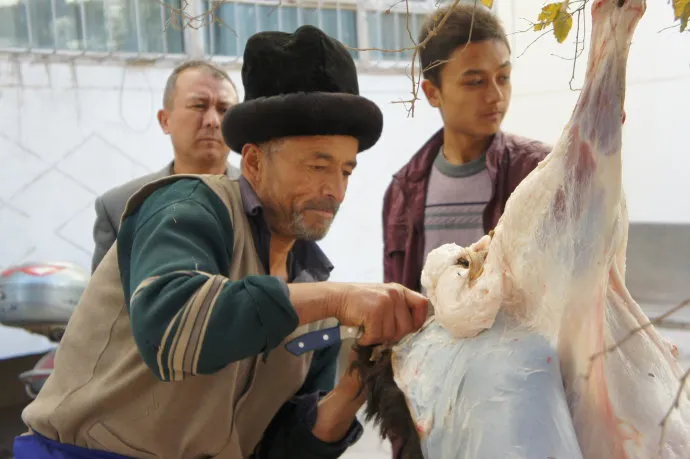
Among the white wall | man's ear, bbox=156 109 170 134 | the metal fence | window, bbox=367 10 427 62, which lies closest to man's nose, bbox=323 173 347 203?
man's ear, bbox=156 109 170 134

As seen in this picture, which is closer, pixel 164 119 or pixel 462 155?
pixel 462 155

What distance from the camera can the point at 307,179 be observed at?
1147 millimetres

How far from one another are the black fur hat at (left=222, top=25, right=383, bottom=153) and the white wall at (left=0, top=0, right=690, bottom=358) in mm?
1751

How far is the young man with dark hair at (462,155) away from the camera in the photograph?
1.63m

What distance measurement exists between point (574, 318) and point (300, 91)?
21.5 inches

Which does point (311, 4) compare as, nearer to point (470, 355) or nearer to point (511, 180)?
point (511, 180)

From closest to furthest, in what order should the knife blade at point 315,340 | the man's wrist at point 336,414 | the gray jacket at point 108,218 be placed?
the knife blade at point 315,340 → the man's wrist at point 336,414 → the gray jacket at point 108,218

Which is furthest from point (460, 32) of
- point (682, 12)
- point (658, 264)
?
point (658, 264)

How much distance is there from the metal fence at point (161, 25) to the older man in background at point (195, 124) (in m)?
0.77

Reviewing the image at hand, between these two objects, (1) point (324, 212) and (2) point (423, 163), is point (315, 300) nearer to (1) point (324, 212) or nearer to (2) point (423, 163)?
(1) point (324, 212)

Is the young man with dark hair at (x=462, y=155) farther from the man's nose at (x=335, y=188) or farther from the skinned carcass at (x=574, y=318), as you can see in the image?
the skinned carcass at (x=574, y=318)

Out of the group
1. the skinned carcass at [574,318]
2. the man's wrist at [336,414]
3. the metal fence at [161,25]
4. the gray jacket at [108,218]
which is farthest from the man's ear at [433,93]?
the metal fence at [161,25]

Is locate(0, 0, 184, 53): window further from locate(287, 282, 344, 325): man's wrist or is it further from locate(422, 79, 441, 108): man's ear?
locate(287, 282, 344, 325): man's wrist

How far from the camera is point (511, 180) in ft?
5.29
